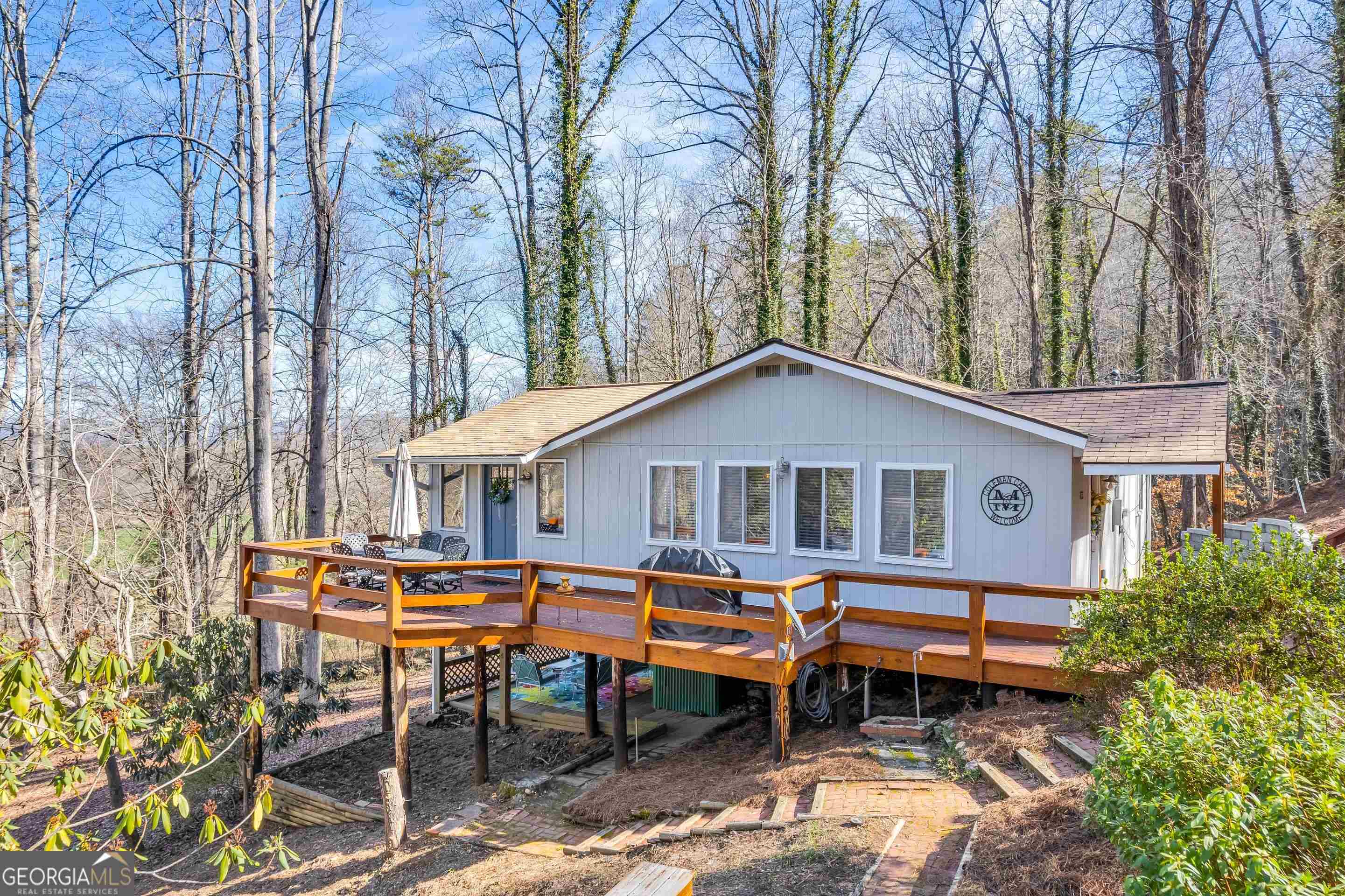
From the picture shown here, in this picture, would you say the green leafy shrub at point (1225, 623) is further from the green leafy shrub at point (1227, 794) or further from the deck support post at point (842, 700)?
the deck support post at point (842, 700)

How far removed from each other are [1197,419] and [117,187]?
58.7ft

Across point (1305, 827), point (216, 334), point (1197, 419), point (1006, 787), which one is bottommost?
point (1006, 787)

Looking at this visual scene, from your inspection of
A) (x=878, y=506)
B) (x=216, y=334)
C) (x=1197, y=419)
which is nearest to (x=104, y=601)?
(x=216, y=334)

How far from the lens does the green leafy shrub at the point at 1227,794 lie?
106 inches

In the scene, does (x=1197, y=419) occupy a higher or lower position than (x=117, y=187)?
lower

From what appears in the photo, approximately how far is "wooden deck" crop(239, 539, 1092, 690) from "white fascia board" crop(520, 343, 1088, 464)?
1.67 metres

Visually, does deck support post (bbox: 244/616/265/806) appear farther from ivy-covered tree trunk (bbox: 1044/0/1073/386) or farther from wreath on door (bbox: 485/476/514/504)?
ivy-covered tree trunk (bbox: 1044/0/1073/386)

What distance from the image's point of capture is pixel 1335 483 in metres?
16.7

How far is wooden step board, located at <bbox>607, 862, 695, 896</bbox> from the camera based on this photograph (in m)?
1.84

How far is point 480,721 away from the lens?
9.81 metres

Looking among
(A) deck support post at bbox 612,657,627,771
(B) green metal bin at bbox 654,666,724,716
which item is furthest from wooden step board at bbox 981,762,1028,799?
(B) green metal bin at bbox 654,666,724,716

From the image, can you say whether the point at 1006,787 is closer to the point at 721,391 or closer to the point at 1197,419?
the point at 1197,419

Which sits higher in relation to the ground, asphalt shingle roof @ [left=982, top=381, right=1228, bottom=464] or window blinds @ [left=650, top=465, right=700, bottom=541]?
asphalt shingle roof @ [left=982, top=381, right=1228, bottom=464]

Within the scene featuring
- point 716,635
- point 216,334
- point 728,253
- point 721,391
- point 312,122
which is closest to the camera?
point 716,635
